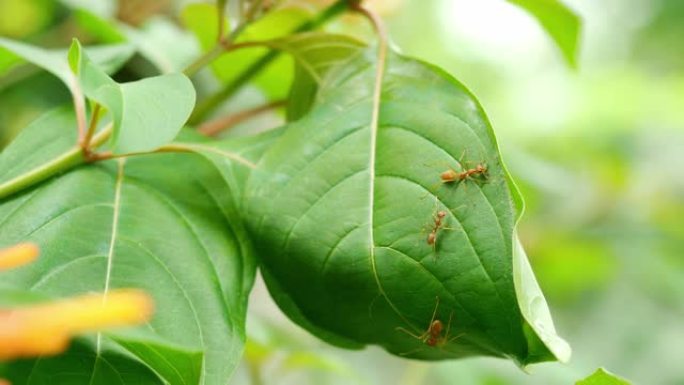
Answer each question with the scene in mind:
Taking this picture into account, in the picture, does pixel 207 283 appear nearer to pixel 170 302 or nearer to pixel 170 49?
pixel 170 302

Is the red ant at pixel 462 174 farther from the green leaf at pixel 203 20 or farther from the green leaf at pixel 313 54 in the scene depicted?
the green leaf at pixel 203 20

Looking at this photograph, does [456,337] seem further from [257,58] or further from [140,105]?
[257,58]

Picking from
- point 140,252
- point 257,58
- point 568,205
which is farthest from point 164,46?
point 568,205

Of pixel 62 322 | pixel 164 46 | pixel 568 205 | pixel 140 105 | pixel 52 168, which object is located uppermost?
pixel 62 322

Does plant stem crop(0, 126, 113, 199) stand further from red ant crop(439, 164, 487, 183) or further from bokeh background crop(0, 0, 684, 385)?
bokeh background crop(0, 0, 684, 385)

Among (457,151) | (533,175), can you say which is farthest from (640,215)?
(457,151)

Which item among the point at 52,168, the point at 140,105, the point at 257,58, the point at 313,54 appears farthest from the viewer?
the point at 257,58
